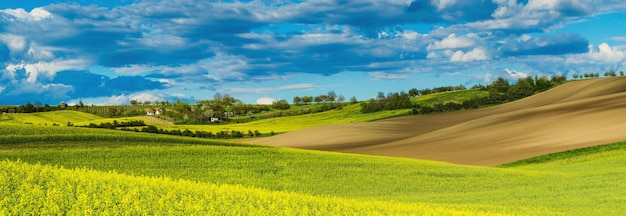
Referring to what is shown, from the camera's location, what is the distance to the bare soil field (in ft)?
180

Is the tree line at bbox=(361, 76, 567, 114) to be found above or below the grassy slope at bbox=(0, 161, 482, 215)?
above

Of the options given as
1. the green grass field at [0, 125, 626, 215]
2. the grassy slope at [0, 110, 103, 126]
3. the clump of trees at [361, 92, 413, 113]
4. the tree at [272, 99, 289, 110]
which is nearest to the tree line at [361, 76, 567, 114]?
the clump of trees at [361, 92, 413, 113]

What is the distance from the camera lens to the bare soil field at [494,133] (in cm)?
5488

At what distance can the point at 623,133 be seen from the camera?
51.4 metres

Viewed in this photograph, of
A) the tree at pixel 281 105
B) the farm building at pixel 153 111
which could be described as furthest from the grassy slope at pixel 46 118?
the tree at pixel 281 105

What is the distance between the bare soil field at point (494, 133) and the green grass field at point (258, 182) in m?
10.3

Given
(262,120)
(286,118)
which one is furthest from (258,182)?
(286,118)

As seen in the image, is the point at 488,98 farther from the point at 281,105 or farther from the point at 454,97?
the point at 281,105

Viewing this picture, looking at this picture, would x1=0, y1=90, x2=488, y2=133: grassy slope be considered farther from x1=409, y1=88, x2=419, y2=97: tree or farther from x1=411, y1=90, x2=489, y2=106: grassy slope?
x1=409, y1=88, x2=419, y2=97: tree

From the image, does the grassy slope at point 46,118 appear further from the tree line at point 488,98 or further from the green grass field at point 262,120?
the tree line at point 488,98

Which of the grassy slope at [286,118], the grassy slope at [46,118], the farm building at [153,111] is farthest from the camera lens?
the farm building at [153,111]

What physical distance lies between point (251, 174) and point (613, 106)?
61.5 metres

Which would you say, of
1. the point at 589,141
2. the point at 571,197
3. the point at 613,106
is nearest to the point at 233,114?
the point at 613,106

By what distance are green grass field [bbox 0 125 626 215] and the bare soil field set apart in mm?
10343
